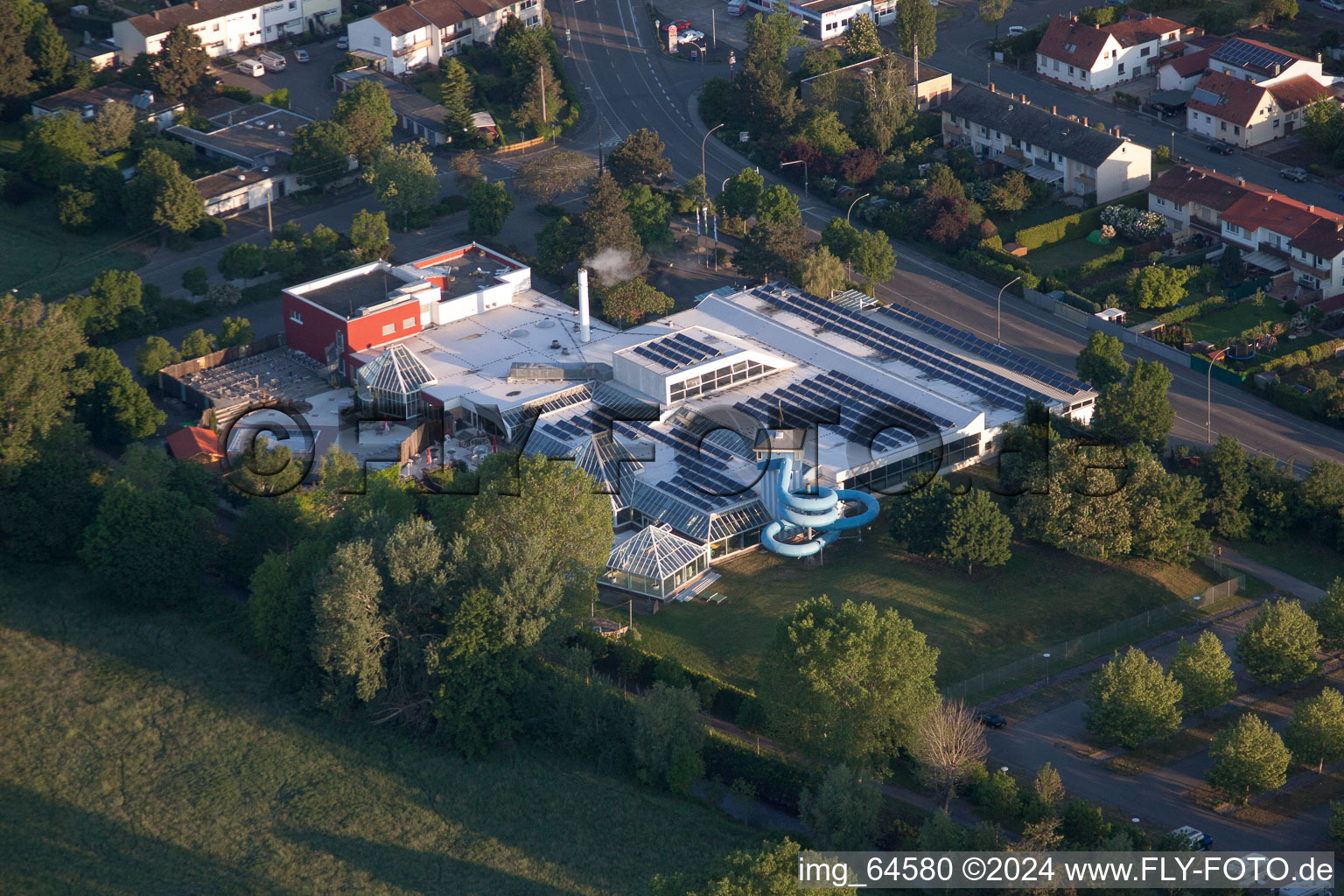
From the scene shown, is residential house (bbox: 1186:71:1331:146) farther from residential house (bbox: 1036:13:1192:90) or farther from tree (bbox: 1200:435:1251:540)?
tree (bbox: 1200:435:1251:540)

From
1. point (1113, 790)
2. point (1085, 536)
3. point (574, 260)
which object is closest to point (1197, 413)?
point (1085, 536)

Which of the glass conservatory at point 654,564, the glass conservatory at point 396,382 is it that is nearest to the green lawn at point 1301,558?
the glass conservatory at point 654,564

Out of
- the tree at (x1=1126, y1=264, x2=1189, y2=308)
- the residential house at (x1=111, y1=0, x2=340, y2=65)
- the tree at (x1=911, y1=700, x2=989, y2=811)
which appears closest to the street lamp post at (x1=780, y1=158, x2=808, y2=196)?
the tree at (x1=1126, y1=264, x2=1189, y2=308)

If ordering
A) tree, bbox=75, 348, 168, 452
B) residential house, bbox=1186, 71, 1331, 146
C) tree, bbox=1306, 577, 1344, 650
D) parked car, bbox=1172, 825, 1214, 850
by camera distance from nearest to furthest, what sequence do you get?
1. parked car, bbox=1172, 825, 1214, 850
2. tree, bbox=1306, 577, 1344, 650
3. tree, bbox=75, 348, 168, 452
4. residential house, bbox=1186, 71, 1331, 146

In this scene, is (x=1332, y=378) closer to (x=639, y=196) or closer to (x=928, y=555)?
(x=928, y=555)

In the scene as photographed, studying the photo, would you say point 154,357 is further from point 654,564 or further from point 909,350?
point 909,350

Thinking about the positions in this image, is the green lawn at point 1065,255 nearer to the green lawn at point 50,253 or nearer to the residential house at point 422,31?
the residential house at point 422,31
